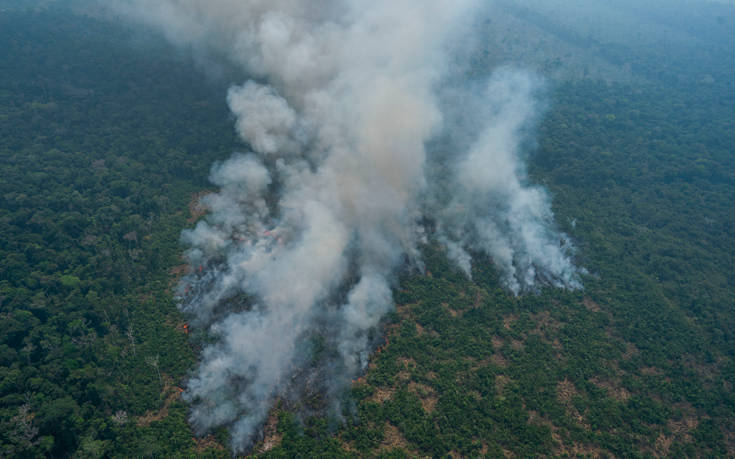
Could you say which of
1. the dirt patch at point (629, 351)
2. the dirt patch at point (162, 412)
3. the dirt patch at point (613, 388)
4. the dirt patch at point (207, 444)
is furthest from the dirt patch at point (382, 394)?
the dirt patch at point (629, 351)

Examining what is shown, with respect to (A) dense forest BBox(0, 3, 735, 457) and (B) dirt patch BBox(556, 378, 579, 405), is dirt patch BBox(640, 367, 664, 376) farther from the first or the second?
(B) dirt patch BBox(556, 378, 579, 405)

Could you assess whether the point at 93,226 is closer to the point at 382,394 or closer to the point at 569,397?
the point at 382,394

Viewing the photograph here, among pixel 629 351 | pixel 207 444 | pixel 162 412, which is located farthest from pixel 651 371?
pixel 162 412

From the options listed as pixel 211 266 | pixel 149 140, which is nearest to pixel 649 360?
pixel 211 266

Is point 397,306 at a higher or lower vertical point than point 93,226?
lower

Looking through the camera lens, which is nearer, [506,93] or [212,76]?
[212,76]

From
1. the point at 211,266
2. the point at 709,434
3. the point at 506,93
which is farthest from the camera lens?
the point at 506,93

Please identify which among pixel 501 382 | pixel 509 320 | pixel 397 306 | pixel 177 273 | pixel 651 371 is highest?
pixel 177 273

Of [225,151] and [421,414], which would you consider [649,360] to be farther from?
[225,151]

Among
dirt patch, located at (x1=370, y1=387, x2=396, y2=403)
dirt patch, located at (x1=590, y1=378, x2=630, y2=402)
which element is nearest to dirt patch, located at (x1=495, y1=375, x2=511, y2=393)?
A: dirt patch, located at (x1=590, y1=378, x2=630, y2=402)
